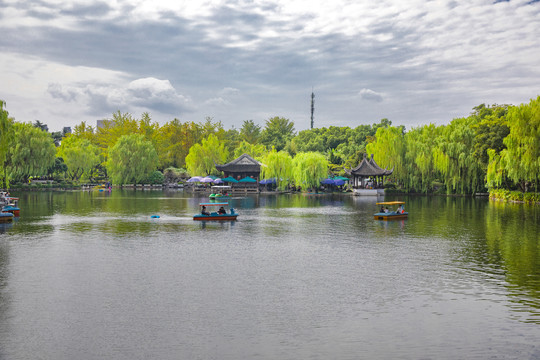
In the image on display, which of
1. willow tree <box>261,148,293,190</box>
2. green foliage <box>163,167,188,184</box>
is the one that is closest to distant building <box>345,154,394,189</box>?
willow tree <box>261,148,293,190</box>

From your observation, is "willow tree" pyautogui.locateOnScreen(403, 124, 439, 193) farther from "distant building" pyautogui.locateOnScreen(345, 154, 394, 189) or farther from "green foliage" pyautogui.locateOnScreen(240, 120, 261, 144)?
"green foliage" pyautogui.locateOnScreen(240, 120, 261, 144)

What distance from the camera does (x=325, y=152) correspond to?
114875 mm

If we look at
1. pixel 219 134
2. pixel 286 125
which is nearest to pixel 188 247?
pixel 219 134

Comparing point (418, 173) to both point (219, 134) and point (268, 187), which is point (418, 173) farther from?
point (219, 134)

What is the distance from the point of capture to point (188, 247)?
80.9 ft

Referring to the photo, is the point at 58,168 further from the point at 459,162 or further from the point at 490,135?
the point at 490,135

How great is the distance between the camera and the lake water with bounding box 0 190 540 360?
38.4ft

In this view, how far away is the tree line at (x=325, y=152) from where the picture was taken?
50438 millimetres

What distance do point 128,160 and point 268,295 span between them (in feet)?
278

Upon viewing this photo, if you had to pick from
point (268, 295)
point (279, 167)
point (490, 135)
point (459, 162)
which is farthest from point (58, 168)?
point (268, 295)

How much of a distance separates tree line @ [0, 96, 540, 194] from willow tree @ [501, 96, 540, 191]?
88 mm

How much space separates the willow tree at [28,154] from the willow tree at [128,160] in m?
15.6

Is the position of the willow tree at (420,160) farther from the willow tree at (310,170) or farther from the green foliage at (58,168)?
the green foliage at (58,168)

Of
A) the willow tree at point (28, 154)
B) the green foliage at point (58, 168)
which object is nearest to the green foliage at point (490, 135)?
the willow tree at point (28, 154)
